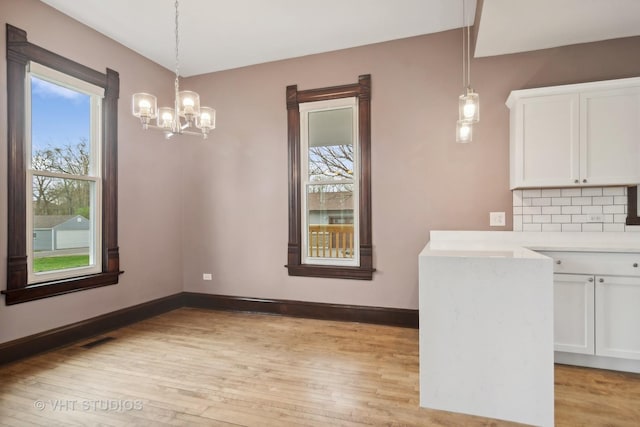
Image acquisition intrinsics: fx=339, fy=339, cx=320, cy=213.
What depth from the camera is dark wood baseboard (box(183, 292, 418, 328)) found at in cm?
361

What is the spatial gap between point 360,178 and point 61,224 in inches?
117

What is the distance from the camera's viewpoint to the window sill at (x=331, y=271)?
12.3ft

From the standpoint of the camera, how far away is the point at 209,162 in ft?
14.5

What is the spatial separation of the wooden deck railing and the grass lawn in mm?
2363

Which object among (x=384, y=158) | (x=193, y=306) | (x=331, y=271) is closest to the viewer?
(x=384, y=158)

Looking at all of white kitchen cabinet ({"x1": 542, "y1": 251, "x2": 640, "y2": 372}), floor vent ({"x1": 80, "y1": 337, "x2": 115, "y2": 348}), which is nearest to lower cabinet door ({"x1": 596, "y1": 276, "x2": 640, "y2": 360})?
white kitchen cabinet ({"x1": 542, "y1": 251, "x2": 640, "y2": 372})

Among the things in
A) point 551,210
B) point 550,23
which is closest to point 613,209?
point 551,210

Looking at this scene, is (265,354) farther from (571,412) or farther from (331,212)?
(571,412)

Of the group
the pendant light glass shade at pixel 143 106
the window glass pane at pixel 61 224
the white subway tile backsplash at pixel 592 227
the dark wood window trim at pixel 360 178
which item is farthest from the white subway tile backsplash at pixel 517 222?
the window glass pane at pixel 61 224

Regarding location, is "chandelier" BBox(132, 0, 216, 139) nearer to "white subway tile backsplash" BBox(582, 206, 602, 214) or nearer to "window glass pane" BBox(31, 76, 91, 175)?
"window glass pane" BBox(31, 76, 91, 175)

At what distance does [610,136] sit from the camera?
2.79m

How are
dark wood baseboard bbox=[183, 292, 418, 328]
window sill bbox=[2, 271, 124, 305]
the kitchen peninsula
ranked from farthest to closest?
dark wood baseboard bbox=[183, 292, 418, 328] < window sill bbox=[2, 271, 124, 305] < the kitchen peninsula

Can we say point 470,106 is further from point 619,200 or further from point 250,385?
point 250,385

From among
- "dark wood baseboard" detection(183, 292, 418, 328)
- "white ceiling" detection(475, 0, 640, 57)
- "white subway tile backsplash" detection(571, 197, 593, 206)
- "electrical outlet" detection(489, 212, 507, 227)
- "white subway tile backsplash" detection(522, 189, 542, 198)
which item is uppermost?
"white ceiling" detection(475, 0, 640, 57)
